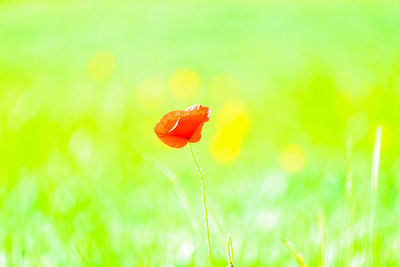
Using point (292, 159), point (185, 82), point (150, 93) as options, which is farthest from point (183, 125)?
point (150, 93)

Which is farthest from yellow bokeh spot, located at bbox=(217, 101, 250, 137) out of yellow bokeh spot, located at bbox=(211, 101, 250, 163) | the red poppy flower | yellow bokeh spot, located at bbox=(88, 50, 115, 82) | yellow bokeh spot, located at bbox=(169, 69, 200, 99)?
the red poppy flower

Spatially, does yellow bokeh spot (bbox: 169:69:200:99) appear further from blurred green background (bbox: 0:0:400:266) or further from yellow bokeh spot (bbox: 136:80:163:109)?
yellow bokeh spot (bbox: 136:80:163:109)

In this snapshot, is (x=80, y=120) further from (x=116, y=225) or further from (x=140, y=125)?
(x=116, y=225)

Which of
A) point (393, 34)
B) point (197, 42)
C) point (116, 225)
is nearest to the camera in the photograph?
point (116, 225)

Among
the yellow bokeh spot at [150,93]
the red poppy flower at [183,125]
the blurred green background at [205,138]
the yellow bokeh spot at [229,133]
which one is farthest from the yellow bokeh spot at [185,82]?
the red poppy flower at [183,125]

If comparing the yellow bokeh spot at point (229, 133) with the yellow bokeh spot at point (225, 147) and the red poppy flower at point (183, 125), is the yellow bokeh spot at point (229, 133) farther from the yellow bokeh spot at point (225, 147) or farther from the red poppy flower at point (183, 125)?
the red poppy flower at point (183, 125)

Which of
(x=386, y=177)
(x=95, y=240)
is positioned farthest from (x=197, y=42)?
(x=95, y=240)
